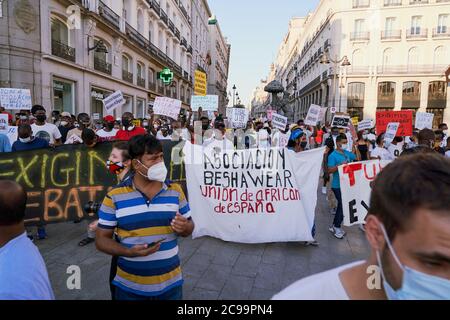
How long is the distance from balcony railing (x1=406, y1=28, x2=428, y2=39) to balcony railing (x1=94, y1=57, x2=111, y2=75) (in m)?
33.6

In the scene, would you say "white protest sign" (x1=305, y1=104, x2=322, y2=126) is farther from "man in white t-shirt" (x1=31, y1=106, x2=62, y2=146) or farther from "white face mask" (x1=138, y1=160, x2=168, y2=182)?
"white face mask" (x1=138, y1=160, x2=168, y2=182)

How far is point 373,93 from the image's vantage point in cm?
3681

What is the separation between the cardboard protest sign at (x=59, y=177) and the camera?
4.20m

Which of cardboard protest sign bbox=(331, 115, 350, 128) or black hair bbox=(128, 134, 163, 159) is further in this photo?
cardboard protest sign bbox=(331, 115, 350, 128)

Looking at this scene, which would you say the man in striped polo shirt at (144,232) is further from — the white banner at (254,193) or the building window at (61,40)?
the building window at (61,40)

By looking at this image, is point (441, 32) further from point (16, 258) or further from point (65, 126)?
point (16, 258)

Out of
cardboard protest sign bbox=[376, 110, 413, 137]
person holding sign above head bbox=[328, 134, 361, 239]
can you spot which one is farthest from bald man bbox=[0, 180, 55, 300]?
cardboard protest sign bbox=[376, 110, 413, 137]

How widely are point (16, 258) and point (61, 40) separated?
16369 mm

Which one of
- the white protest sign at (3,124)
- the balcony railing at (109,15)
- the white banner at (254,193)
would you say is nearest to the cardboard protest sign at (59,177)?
the white banner at (254,193)

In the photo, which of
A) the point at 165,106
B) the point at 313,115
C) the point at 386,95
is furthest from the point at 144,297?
the point at 386,95

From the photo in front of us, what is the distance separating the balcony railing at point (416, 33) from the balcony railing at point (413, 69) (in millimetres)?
3286

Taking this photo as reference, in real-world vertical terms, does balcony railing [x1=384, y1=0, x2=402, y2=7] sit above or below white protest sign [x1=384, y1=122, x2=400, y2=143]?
above

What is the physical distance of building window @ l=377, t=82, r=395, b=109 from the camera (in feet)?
120
